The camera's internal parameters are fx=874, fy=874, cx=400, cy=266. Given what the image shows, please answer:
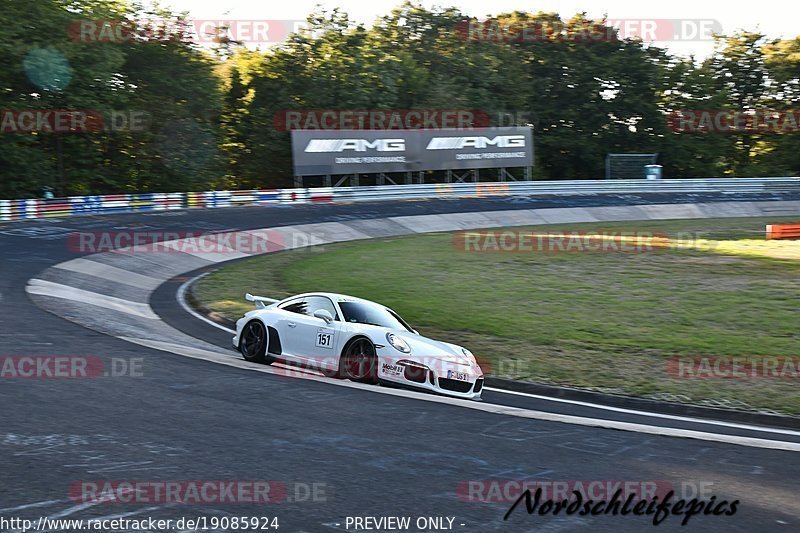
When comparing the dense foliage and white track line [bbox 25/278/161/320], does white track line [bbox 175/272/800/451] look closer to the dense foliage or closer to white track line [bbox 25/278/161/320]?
white track line [bbox 25/278/161/320]

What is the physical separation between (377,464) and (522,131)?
4536cm

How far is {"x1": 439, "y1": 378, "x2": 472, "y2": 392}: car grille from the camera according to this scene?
35.6 feet

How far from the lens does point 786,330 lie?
50.9 ft

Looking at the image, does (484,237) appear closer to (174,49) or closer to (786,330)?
(786,330)

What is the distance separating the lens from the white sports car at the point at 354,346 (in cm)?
1085

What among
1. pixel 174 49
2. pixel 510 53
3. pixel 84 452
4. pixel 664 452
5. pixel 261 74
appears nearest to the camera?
pixel 84 452

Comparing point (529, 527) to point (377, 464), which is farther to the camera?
point (377, 464)

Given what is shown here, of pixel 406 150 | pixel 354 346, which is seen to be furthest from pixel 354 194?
pixel 354 346

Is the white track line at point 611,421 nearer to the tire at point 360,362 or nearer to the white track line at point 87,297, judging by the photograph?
the tire at point 360,362

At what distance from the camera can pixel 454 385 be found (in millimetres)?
10883

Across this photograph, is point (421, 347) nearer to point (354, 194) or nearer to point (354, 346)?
point (354, 346)

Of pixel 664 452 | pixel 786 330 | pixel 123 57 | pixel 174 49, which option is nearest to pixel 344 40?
pixel 174 49

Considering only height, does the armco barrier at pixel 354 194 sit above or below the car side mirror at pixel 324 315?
above

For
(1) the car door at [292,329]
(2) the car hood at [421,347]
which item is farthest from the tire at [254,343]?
(2) the car hood at [421,347]
